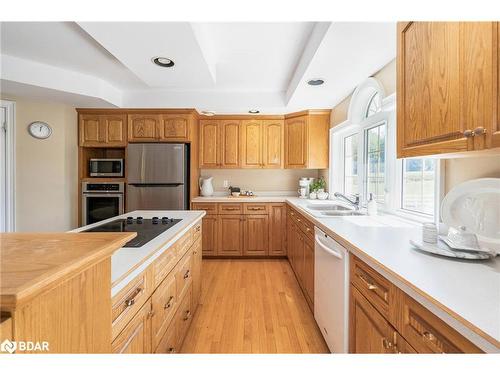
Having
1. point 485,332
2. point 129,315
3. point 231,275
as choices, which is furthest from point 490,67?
point 231,275

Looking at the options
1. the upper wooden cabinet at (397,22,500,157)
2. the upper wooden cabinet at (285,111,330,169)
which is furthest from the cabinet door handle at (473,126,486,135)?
the upper wooden cabinet at (285,111,330,169)

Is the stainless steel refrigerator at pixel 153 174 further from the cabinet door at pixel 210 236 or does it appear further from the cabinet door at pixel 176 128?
the cabinet door at pixel 210 236

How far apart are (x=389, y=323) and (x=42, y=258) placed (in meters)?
1.16

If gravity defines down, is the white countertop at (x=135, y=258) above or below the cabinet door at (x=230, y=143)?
below

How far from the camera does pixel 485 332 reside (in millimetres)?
535

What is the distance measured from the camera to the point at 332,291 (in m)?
1.52

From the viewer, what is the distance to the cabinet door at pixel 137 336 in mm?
848

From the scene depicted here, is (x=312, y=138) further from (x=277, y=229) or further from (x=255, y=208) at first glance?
(x=277, y=229)

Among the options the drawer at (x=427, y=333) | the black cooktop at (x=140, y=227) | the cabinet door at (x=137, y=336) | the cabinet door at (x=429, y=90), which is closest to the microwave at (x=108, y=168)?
the black cooktop at (x=140, y=227)

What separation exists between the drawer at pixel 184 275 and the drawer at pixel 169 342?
192 mm

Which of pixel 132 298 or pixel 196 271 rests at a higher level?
pixel 132 298

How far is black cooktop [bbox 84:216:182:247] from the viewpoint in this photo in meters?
1.30

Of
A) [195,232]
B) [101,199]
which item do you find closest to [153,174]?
[101,199]
